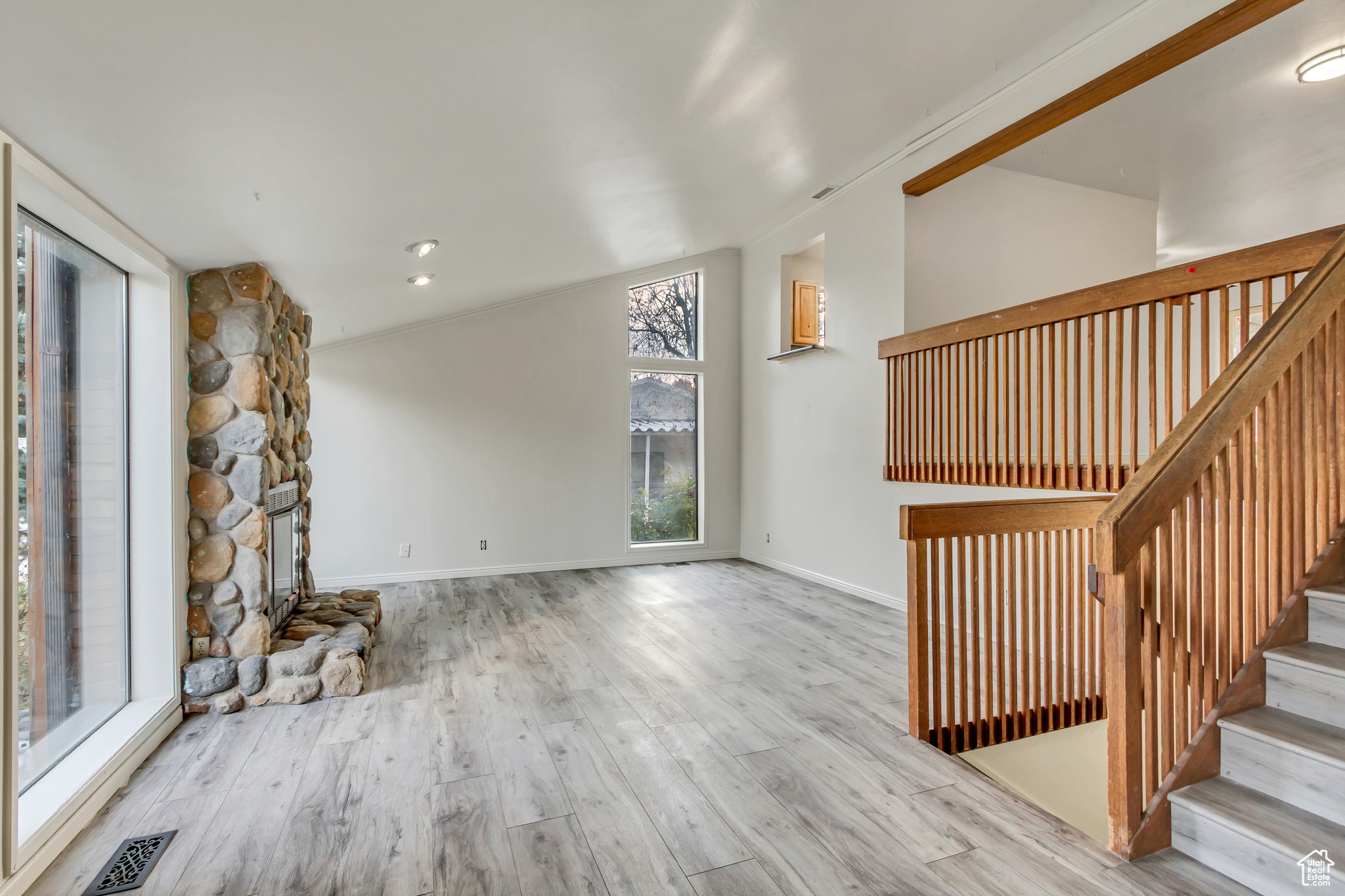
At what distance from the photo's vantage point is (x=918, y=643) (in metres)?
2.55

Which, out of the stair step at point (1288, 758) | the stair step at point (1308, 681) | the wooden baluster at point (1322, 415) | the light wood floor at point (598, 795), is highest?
the wooden baluster at point (1322, 415)

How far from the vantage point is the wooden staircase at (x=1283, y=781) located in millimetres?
1604

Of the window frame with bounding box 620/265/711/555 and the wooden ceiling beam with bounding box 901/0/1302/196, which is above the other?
the wooden ceiling beam with bounding box 901/0/1302/196

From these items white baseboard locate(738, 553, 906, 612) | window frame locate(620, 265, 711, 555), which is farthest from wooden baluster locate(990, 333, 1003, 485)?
window frame locate(620, 265, 711, 555)

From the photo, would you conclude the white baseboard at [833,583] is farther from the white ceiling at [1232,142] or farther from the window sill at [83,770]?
the window sill at [83,770]

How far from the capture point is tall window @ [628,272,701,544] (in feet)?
21.6

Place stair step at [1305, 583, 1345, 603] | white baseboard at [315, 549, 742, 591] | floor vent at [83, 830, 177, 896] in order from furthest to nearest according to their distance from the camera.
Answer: white baseboard at [315, 549, 742, 591] → stair step at [1305, 583, 1345, 603] → floor vent at [83, 830, 177, 896]

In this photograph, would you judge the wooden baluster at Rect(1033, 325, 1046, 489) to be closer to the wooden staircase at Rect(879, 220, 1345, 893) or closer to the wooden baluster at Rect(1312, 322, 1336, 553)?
the wooden staircase at Rect(879, 220, 1345, 893)

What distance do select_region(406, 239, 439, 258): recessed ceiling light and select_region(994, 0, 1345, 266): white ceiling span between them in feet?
12.6

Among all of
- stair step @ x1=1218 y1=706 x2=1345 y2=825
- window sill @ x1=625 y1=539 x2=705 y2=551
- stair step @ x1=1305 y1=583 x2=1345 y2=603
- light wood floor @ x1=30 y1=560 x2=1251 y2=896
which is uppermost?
stair step @ x1=1305 y1=583 x2=1345 y2=603

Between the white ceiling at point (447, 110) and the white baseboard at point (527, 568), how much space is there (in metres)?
2.26

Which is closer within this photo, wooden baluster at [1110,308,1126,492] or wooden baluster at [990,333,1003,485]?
wooden baluster at [1110,308,1126,492]

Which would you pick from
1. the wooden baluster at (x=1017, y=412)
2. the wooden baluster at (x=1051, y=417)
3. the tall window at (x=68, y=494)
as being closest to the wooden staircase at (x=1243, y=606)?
the wooden baluster at (x=1051, y=417)

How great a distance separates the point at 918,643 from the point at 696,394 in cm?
453
